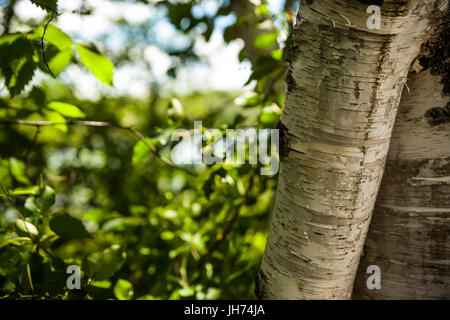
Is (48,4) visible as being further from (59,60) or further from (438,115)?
(438,115)

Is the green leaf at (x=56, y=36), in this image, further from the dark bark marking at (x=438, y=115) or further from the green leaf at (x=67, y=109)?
the dark bark marking at (x=438, y=115)

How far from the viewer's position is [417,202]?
68 cm

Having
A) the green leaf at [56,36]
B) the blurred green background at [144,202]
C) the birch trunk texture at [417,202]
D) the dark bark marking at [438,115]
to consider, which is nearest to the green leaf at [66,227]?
the blurred green background at [144,202]

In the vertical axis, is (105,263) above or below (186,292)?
above

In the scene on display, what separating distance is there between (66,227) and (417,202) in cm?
84

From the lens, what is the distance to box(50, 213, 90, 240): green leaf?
2.43 ft

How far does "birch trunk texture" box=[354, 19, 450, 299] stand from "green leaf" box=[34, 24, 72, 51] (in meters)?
0.83

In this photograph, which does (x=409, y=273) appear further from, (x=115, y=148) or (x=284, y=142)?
(x=115, y=148)

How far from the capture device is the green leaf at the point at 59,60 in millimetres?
799

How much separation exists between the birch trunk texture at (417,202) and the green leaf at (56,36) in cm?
83

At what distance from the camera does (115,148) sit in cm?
396

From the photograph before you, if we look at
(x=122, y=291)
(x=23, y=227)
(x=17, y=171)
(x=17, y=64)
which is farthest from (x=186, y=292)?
(x=17, y=64)

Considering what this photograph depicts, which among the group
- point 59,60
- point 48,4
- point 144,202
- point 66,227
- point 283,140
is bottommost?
point 144,202
